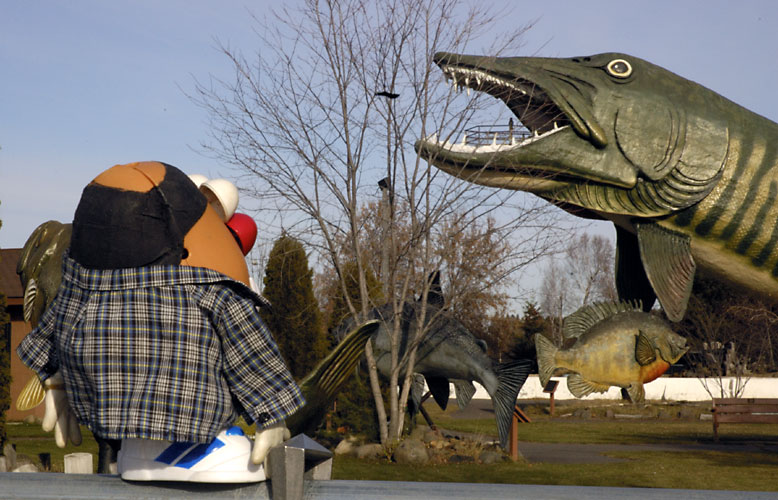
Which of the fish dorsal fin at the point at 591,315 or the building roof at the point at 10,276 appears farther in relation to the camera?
the building roof at the point at 10,276

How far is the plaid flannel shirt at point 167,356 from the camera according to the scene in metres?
1.65

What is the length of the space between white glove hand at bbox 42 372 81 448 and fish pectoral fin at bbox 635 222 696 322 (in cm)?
312

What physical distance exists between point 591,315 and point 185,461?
324cm

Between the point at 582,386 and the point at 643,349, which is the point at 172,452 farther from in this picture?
the point at 582,386

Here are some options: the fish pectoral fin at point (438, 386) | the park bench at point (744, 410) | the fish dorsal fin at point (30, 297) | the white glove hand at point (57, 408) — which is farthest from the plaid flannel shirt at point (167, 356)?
the park bench at point (744, 410)

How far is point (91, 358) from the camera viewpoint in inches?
65.9

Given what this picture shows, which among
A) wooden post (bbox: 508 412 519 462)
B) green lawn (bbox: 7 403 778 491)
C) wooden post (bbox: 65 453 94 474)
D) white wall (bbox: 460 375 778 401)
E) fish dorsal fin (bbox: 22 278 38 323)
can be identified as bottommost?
green lawn (bbox: 7 403 778 491)

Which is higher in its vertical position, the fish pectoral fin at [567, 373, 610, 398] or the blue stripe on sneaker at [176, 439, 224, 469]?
the fish pectoral fin at [567, 373, 610, 398]

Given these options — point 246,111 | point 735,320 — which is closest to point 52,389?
point 246,111

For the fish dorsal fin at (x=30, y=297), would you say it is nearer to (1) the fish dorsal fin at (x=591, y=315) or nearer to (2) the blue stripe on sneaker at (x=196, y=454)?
(1) the fish dorsal fin at (x=591, y=315)

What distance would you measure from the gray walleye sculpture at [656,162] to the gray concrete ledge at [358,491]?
3.06 meters

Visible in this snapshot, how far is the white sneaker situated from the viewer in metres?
1.62

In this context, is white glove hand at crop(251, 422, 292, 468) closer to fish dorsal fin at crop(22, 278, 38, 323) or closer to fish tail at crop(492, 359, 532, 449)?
fish dorsal fin at crop(22, 278, 38, 323)

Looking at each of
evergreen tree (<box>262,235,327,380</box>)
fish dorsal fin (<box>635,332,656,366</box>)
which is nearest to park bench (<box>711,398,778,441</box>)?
evergreen tree (<box>262,235,327,380</box>)
